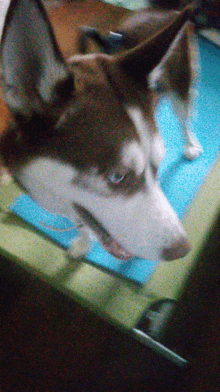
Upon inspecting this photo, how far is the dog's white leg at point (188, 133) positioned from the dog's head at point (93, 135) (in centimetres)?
53

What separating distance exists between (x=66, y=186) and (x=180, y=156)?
839 millimetres

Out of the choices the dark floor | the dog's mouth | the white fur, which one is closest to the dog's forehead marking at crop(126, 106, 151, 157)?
the white fur

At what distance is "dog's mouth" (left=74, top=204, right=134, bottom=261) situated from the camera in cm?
84

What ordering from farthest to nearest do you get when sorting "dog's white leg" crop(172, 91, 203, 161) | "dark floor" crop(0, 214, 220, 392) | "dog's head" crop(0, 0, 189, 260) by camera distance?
"dog's white leg" crop(172, 91, 203, 161) → "dark floor" crop(0, 214, 220, 392) → "dog's head" crop(0, 0, 189, 260)

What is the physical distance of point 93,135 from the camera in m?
0.70

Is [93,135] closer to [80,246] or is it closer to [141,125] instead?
[141,125]

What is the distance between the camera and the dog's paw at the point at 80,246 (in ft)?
3.73

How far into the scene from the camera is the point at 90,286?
1096 mm

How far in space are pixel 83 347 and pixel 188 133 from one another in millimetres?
1013

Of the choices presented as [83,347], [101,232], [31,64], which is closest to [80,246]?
[101,232]

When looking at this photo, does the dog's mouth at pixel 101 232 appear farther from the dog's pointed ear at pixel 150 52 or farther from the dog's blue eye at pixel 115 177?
the dog's pointed ear at pixel 150 52

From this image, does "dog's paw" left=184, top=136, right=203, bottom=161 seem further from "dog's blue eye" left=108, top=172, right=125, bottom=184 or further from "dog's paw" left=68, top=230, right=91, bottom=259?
"dog's blue eye" left=108, top=172, right=125, bottom=184

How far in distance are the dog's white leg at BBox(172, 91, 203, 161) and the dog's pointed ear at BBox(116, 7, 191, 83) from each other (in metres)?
0.58

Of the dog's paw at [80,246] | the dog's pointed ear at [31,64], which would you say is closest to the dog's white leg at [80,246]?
the dog's paw at [80,246]
